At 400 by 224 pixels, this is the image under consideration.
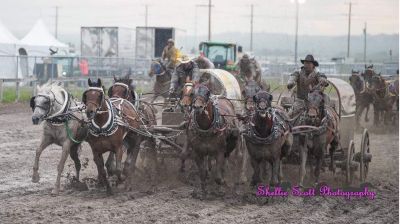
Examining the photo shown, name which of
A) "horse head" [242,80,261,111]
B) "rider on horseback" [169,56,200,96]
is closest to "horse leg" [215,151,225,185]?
A: "horse head" [242,80,261,111]

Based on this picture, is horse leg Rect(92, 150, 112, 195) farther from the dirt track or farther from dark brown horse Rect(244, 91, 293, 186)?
dark brown horse Rect(244, 91, 293, 186)

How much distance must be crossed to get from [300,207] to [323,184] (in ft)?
3.91

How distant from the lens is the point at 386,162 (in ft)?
47.2

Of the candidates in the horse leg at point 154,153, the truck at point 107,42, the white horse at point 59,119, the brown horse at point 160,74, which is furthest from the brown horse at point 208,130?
the truck at point 107,42

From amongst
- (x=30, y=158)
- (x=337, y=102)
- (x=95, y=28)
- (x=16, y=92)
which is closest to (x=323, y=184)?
(x=337, y=102)

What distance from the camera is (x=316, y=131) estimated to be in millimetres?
10242

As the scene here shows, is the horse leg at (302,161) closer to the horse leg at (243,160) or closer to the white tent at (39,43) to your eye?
the horse leg at (243,160)

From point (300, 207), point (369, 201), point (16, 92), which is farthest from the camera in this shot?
point (16, 92)

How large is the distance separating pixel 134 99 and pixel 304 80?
2796 mm

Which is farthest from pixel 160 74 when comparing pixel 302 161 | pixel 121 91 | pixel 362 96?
pixel 362 96

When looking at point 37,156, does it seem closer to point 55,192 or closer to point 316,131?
point 55,192

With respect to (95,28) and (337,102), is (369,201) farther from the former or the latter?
(95,28)

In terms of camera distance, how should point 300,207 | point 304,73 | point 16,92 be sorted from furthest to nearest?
point 16,92, point 304,73, point 300,207

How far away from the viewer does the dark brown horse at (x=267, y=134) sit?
921cm
